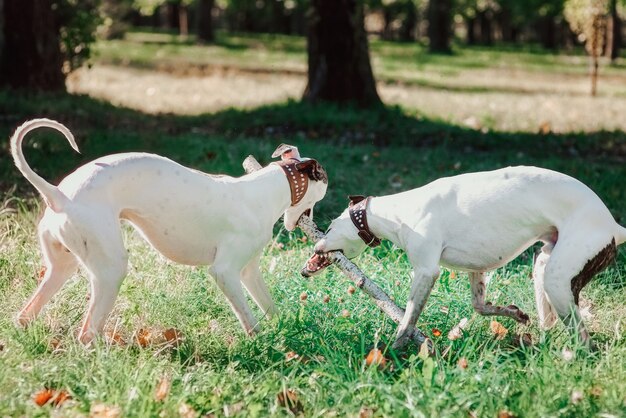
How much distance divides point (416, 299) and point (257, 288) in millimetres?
908

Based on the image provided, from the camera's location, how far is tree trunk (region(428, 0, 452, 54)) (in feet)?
97.7

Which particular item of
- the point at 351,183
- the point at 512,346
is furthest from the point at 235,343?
the point at 351,183

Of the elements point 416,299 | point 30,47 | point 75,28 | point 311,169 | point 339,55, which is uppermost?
point 75,28

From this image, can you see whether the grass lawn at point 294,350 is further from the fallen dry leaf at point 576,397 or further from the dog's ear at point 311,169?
the dog's ear at point 311,169

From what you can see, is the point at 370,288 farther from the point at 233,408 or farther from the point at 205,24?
the point at 205,24

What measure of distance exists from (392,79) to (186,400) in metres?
16.3

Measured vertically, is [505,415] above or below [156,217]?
below

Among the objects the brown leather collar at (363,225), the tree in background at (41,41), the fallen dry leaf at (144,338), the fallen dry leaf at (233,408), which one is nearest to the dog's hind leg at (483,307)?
the brown leather collar at (363,225)

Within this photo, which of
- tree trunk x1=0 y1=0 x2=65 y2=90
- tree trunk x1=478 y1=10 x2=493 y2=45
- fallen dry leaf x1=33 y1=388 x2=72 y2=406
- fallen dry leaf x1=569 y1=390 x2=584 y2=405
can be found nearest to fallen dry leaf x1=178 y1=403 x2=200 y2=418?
fallen dry leaf x1=33 y1=388 x2=72 y2=406

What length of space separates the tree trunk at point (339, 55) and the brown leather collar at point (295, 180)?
807 centimetres

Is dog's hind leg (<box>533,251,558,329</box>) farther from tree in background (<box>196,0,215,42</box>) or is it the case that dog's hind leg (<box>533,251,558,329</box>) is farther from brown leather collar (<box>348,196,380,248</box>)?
tree in background (<box>196,0,215,42</box>)

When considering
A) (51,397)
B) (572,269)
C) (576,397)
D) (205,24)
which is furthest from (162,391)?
(205,24)

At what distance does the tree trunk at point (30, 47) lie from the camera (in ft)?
39.4

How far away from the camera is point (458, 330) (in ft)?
14.2
